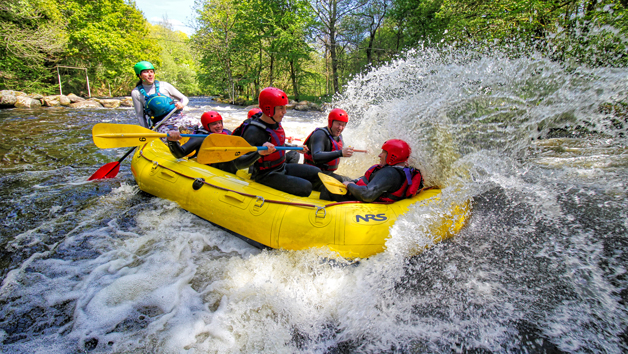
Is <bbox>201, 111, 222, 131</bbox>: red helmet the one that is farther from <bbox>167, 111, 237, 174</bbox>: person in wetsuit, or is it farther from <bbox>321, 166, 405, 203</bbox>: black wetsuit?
<bbox>321, 166, 405, 203</bbox>: black wetsuit

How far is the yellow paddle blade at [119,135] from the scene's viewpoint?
13.2 feet

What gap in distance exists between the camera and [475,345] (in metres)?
2.11

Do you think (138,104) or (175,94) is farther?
(175,94)

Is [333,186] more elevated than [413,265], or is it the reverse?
[333,186]

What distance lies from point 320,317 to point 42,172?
6.82m

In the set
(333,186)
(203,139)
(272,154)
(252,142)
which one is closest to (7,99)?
(203,139)

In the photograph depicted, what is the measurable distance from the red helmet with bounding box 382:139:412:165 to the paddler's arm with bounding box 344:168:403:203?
0.13 metres

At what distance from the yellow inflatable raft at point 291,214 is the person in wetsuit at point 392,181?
4.0 inches

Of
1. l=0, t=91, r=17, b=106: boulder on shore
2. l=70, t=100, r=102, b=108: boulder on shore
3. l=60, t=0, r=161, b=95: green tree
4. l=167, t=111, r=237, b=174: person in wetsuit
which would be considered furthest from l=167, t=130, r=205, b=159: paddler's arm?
l=60, t=0, r=161, b=95: green tree

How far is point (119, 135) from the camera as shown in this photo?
405cm

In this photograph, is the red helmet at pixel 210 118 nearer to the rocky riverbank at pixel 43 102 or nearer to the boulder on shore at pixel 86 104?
the rocky riverbank at pixel 43 102

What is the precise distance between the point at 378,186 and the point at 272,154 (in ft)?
4.38

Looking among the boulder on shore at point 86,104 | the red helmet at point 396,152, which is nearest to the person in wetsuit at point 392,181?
the red helmet at point 396,152

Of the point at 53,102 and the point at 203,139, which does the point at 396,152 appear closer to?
the point at 203,139
